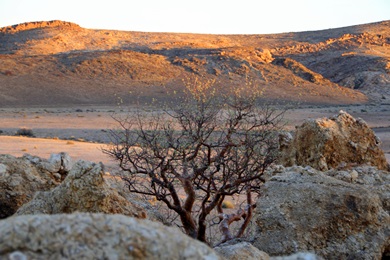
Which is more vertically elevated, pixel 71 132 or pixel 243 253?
pixel 243 253

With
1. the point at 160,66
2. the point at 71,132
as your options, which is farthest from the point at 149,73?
the point at 71,132

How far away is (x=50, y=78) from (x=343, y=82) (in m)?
40.4

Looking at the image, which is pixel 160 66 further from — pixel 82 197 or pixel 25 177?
pixel 82 197

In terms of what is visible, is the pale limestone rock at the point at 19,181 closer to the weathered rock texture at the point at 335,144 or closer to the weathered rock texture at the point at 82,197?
the weathered rock texture at the point at 82,197

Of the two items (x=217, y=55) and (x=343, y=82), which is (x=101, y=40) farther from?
(x=343, y=82)

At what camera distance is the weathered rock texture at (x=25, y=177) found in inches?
200

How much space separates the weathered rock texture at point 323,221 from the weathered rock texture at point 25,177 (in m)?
2.19

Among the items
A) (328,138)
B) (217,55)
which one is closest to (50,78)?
(217,55)

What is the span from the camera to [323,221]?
4078 mm

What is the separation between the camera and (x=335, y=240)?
4.02 meters

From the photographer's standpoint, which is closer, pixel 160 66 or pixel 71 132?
pixel 71 132

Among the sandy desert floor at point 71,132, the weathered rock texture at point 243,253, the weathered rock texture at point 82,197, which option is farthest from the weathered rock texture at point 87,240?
the sandy desert floor at point 71,132

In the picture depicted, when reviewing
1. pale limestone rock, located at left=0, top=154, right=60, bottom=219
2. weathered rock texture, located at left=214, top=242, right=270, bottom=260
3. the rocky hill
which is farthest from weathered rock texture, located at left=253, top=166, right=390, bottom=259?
the rocky hill

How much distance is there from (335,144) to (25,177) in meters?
3.39
